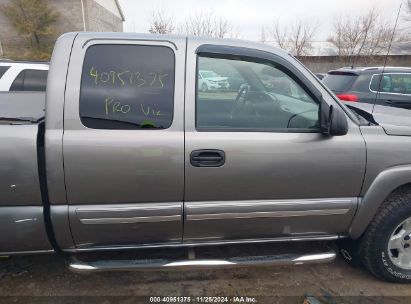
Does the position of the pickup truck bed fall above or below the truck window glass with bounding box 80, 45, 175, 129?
below

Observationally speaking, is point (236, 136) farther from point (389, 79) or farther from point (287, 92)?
point (389, 79)

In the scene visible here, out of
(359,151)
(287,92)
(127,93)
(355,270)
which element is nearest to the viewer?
(127,93)

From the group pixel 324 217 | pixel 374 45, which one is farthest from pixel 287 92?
pixel 374 45

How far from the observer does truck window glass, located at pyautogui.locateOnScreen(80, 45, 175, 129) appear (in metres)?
1.94

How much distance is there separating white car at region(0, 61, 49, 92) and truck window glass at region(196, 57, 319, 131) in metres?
4.06

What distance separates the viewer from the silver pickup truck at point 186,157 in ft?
6.27

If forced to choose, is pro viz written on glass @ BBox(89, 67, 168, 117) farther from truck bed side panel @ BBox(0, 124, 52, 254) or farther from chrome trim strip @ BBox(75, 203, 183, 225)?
chrome trim strip @ BBox(75, 203, 183, 225)

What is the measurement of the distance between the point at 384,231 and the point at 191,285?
5.20 ft

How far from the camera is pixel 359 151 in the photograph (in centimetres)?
214

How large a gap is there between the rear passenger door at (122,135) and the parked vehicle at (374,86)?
4882 mm

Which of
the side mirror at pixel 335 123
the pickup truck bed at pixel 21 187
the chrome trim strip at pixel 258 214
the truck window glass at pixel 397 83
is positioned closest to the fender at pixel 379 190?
the chrome trim strip at pixel 258 214

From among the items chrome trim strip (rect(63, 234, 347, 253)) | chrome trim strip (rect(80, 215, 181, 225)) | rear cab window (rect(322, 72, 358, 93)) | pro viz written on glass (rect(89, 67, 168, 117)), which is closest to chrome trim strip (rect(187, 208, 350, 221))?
chrome trim strip (rect(80, 215, 181, 225))

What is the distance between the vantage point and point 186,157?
6.46 feet

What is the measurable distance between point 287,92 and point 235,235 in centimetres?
115
